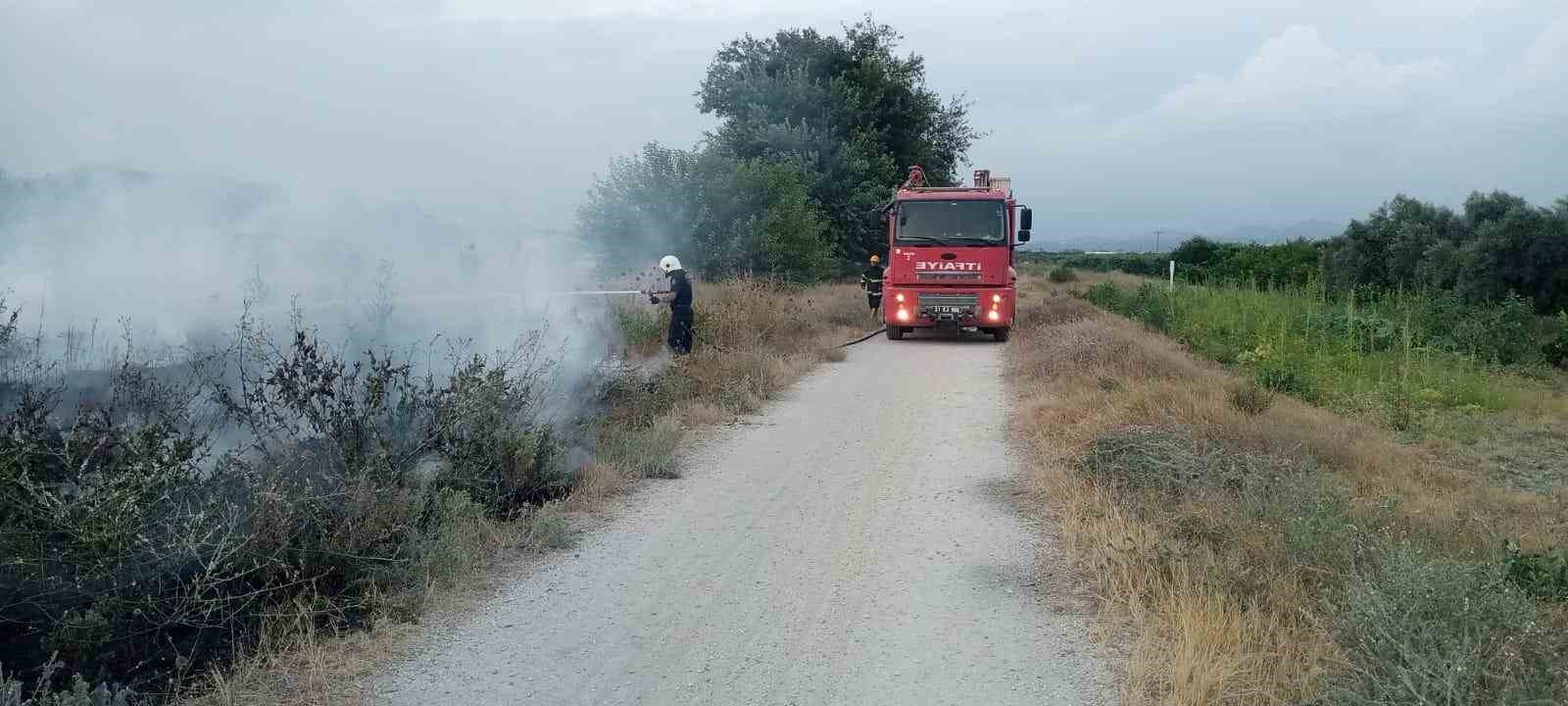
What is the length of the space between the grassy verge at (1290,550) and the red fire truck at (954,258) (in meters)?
8.58

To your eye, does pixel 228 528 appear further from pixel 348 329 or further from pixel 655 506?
pixel 348 329

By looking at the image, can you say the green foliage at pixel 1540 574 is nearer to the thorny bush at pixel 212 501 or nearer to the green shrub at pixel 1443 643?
the green shrub at pixel 1443 643

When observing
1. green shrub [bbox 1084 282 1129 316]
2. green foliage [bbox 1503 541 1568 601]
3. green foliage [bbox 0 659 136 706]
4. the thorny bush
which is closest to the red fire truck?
green shrub [bbox 1084 282 1129 316]

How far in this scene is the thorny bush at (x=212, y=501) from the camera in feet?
13.4

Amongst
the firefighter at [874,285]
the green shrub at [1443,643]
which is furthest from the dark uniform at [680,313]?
the firefighter at [874,285]

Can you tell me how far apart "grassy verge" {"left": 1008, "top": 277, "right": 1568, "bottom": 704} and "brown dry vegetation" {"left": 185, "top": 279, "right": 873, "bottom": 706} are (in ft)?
10.1

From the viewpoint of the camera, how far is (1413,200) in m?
33.6

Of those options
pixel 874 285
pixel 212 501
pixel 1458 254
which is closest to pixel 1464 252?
pixel 1458 254

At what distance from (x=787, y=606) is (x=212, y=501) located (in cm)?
269

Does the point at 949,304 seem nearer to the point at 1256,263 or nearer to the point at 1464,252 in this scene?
the point at 1464,252

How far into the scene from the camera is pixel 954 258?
1898 centimetres

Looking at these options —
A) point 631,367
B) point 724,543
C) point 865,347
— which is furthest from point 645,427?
point 865,347

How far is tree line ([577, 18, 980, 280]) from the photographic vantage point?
2416 cm

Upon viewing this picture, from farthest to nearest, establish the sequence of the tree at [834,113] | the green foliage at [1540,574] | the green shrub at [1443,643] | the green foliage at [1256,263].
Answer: the green foliage at [1256,263], the tree at [834,113], the green foliage at [1540,574], the green shrub at [1443,643]
